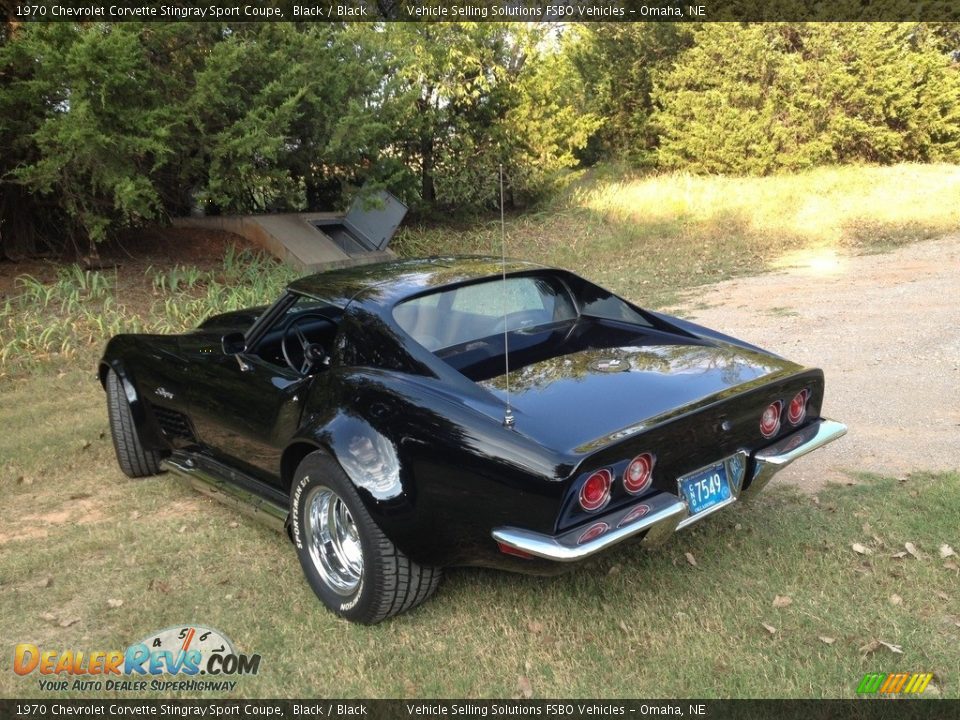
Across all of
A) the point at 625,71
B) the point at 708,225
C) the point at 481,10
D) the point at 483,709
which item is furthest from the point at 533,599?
the point at 625,71

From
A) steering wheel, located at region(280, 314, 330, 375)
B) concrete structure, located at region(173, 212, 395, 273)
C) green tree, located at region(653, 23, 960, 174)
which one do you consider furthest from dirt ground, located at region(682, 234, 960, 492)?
green tree, located at region(653, 23, 960, 174)

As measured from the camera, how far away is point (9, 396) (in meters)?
6.64

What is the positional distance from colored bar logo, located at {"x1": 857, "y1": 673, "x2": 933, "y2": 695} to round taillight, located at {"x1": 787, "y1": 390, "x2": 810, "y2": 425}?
1.09 metres

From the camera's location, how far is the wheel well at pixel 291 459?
3366mm

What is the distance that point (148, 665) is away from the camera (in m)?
3.05

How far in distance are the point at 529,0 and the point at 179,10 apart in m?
9.05

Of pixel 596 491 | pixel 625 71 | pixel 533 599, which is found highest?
pixel 625 71

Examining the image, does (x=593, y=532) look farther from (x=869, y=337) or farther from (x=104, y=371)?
(x=869, y=337)

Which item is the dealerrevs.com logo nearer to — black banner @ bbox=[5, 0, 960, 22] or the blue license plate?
the blue license plate

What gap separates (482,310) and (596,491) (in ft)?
4.06

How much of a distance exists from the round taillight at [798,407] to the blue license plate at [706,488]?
0.54 meters

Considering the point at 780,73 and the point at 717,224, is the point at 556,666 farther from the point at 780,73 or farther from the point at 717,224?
the point at 780,73

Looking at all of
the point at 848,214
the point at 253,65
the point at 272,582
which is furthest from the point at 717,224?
the point at 272,582

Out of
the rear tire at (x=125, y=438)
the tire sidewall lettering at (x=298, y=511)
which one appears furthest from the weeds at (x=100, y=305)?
the tire sidewall lettering at (x=298, y=511)
